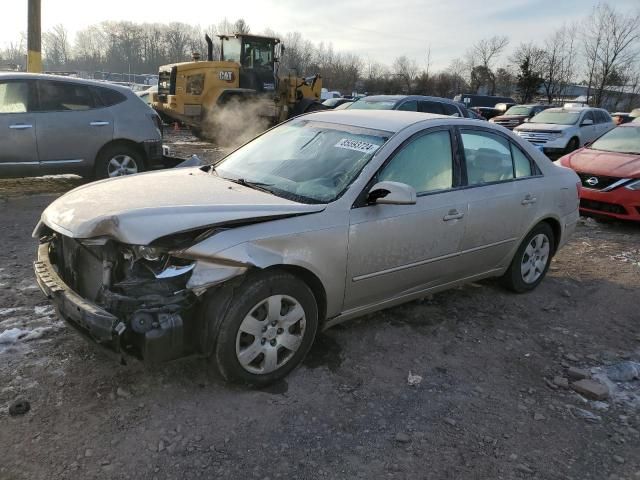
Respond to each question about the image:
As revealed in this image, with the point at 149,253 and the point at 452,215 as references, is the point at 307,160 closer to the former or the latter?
the point at 452,215

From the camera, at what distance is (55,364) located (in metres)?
3.32

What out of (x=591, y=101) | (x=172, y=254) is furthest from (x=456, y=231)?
(x=591, y=101)

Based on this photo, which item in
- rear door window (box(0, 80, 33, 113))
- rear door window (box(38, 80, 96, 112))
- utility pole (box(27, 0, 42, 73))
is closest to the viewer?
rear door window (box(0, 80, 33, 113))

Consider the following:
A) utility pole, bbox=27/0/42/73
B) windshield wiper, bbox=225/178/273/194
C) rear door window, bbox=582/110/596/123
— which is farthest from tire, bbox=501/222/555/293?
rear door window, bbox=582/110/596/123

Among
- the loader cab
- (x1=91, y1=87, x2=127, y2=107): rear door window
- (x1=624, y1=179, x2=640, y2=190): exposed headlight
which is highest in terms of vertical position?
the loader cab

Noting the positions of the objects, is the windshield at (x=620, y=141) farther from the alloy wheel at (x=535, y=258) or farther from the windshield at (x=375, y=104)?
the alloy wheel at (x=535, y=258)

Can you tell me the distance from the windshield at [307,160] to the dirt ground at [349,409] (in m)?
1.15

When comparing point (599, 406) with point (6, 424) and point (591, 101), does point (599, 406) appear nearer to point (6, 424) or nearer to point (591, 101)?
point (6, 424)

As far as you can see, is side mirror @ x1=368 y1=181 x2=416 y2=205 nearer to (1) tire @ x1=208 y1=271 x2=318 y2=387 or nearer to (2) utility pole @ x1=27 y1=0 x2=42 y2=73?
(1) tire @ x1=208 y1=271 x2=318 y2=387

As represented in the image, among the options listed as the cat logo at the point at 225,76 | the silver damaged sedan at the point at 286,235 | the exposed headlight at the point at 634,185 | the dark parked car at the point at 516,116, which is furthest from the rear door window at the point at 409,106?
the dark parked car at the point at 516,116

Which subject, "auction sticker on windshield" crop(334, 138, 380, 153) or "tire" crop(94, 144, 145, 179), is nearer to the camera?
"auction sticker on windshield" crop(334, 138, 380, 153)

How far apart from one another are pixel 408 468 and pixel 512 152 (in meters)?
3.11

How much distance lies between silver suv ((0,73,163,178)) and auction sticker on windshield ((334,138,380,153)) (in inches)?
199

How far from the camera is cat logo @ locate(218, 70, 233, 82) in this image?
1516 cm
